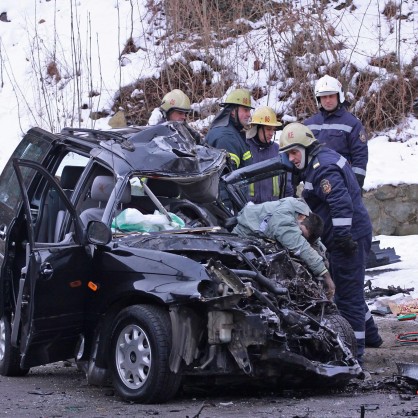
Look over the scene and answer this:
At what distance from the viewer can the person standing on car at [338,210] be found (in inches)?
335

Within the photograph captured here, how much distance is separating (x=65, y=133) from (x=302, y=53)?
9510 mm

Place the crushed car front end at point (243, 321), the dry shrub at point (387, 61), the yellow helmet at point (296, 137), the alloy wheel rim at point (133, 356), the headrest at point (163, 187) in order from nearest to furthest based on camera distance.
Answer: the crushed car front end at point (243, 321)
the alloy wheel rim at point (133, 356)
the headrest at point (163, 187)
the yellow helmet at point (296, 137)
the dry shrub at point (387, 61)

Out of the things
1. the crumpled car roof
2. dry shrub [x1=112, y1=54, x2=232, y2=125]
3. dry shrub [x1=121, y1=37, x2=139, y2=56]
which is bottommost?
the crumpled car roof

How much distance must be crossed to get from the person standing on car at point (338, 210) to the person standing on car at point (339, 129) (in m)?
1.46

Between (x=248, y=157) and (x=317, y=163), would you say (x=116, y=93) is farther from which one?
(x=317, y=163)

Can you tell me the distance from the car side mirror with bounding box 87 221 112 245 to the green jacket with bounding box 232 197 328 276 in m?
1.25

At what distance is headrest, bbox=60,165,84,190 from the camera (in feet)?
26.9

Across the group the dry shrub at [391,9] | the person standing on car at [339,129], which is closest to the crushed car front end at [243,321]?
the person standing on car at [339,129]

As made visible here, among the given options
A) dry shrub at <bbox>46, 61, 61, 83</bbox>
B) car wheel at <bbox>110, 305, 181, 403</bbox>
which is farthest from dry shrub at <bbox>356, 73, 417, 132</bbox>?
car wheel at <bbox>110, 305, 181, 403</bbox>

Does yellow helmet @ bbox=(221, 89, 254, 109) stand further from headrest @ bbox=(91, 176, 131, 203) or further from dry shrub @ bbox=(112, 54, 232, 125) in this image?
dry shrub @ bbox=(112, 54, 232, 125)

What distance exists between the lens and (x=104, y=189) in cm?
768

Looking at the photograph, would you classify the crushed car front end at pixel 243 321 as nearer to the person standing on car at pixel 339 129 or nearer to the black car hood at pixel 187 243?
the black car hood at pixel 187 243

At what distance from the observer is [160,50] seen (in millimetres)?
18234

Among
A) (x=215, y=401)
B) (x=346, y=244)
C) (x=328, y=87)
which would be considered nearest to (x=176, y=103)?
(x=328, y=87)
